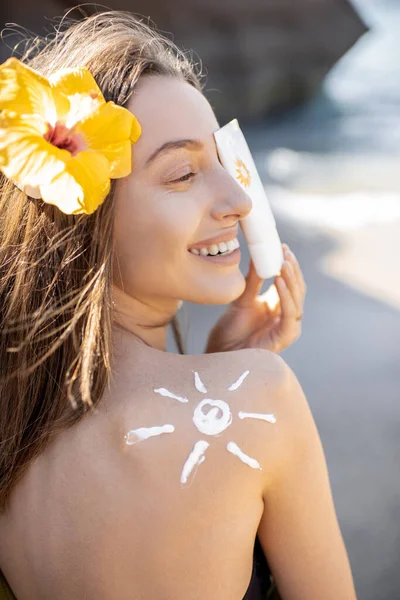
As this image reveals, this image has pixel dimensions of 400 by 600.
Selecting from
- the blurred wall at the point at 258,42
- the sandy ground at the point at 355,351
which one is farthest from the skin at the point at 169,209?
the blurred wall at the point at 258,42

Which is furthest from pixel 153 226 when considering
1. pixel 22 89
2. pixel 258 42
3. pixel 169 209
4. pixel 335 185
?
pixel 258 42

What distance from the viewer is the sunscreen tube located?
50.0 inches

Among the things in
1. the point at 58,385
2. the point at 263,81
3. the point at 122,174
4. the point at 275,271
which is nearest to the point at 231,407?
the point at 58,385

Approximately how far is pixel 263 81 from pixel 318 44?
80 centimetres

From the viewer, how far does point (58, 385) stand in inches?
43.3

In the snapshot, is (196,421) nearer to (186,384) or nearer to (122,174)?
(186,384)

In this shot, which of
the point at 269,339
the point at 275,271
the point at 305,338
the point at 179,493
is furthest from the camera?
the point at 305,338

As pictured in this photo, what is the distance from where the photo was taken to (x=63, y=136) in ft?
3.47

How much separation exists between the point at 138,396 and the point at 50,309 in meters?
0.20

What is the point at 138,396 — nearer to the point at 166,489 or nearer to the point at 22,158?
the point at 166,489

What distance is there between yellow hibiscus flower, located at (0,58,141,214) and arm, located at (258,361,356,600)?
1.25 feet

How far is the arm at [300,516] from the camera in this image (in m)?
1.04

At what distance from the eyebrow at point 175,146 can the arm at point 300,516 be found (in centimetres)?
38

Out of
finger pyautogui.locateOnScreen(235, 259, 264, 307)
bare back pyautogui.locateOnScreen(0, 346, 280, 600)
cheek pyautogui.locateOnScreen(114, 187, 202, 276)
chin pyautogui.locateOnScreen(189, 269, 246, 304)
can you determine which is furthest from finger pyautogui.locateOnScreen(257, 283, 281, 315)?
bare back pyautogui.locateOnScreen(0, 346, 280, 600)
